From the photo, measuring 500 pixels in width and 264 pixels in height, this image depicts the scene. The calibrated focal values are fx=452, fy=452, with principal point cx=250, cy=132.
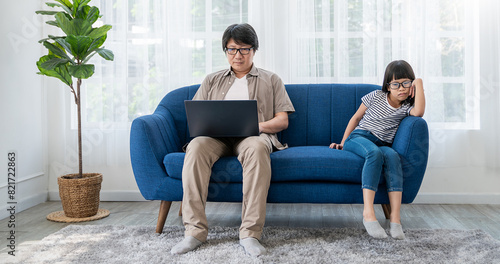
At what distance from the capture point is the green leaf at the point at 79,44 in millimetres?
2596

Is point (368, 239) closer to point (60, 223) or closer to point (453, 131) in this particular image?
point (453, 131)

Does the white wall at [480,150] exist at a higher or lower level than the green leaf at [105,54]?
lower

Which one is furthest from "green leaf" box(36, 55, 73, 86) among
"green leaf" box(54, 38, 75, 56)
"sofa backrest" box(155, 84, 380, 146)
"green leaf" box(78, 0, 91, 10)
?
"sofa backrest" box(155, 84, 380, 146)

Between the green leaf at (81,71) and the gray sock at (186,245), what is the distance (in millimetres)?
1194

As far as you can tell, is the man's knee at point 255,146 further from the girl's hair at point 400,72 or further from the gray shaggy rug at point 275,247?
the girl's hair at point 400,72

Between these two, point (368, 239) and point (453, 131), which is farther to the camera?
point (453, 131)

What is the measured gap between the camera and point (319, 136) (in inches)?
108

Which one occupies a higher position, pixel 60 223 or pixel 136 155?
pixel 136 155

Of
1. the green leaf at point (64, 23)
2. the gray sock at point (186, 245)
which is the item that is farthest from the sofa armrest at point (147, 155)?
the green leaf at point (64, 23)

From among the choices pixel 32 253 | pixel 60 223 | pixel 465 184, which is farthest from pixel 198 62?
pixel 465 184

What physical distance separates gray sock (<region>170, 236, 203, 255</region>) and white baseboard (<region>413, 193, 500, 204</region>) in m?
1.78

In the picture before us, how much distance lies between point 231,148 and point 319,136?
65 centimetres

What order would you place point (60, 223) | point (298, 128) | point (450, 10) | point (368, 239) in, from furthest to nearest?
point (450, 10), point (298, 128), point (60, 223), point (368, 239)

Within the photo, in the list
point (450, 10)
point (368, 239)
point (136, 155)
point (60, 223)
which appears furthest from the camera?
point (450, 10)
